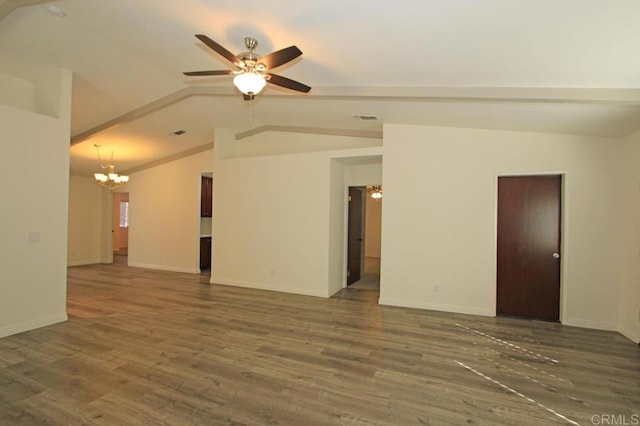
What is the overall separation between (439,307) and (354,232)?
2508mm

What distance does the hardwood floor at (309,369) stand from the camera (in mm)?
2221

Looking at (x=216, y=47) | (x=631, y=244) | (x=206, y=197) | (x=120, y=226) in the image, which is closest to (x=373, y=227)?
(x=206, y=197)

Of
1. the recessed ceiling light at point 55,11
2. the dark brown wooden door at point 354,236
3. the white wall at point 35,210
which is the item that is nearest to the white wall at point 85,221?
the white wall at point 35,210

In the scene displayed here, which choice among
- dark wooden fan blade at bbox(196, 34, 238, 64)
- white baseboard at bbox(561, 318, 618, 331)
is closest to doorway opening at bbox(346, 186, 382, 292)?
white baseboard at bbox(561, 318, 618, 331)

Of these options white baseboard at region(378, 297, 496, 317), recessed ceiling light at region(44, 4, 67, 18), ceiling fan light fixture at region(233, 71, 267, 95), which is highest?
recessed ceiling light at region(44, 4, 67, 18)

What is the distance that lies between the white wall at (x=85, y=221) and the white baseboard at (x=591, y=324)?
1114cm

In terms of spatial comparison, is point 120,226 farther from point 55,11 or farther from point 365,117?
point 365,117

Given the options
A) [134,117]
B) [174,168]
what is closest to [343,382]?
[134,117]

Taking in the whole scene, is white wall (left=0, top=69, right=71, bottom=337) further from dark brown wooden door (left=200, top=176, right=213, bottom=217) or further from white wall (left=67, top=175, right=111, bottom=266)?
white wall (left=67, top=175, right=111, bottom=266)

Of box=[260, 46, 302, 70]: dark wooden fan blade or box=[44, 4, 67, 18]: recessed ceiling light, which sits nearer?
box=[260, 46, 302, 70]: dark wooden fan blade

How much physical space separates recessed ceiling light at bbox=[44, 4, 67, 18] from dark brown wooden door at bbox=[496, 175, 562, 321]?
5697 mm

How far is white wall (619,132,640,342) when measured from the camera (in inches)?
144

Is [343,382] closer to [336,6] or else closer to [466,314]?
[466,314]

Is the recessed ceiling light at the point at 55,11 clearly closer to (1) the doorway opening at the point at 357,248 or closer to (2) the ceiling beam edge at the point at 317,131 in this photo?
(2) the ceiling beam edge at the point at 317,131
